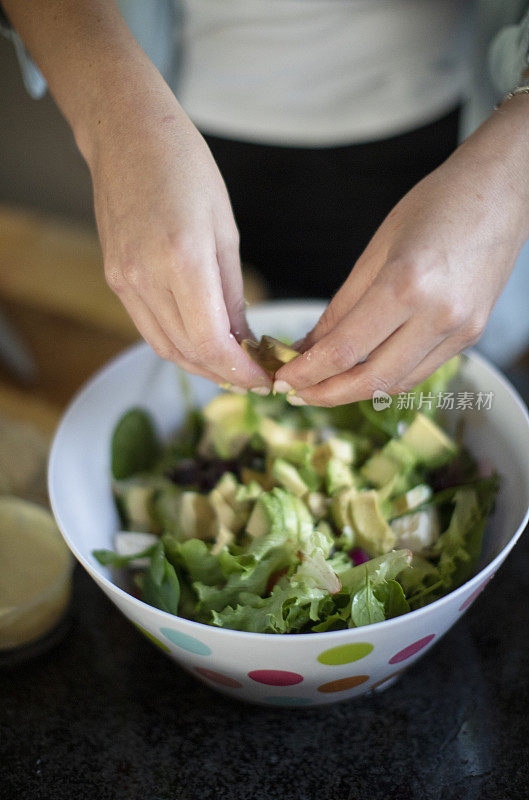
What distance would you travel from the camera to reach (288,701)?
Answer: 0.52 m

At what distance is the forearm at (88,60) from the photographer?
0.53m

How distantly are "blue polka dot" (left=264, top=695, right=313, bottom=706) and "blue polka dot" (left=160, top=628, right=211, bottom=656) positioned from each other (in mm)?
86

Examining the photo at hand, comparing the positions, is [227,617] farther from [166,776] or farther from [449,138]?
[449,138]

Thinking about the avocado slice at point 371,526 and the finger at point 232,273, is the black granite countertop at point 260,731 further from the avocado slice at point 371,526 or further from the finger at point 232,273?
the finger at point 232,273

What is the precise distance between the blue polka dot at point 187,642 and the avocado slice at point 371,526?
18 cm

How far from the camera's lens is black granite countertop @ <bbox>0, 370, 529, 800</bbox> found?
50 cm

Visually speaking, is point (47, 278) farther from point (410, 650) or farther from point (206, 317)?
point (410, 650)

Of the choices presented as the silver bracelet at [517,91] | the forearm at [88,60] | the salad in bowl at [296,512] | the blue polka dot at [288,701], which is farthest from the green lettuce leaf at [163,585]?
the silver bracelet at [517,91]

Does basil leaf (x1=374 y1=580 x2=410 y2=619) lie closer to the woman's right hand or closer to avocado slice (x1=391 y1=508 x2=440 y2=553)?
avocado slice (x1=391 y1=508 x2=440 y2=553)

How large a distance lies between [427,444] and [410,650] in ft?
0.73

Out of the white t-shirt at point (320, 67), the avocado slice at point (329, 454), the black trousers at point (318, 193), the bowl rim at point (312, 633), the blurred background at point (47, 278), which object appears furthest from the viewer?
the blurred background at point (47, 278)

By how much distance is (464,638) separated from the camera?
0.60 metres

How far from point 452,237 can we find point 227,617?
1.09 feet

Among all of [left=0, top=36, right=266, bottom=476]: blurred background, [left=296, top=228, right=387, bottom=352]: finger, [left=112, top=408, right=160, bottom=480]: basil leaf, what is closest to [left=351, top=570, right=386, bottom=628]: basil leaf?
[left=296, top=228, right=387, bottom=352]: finger
